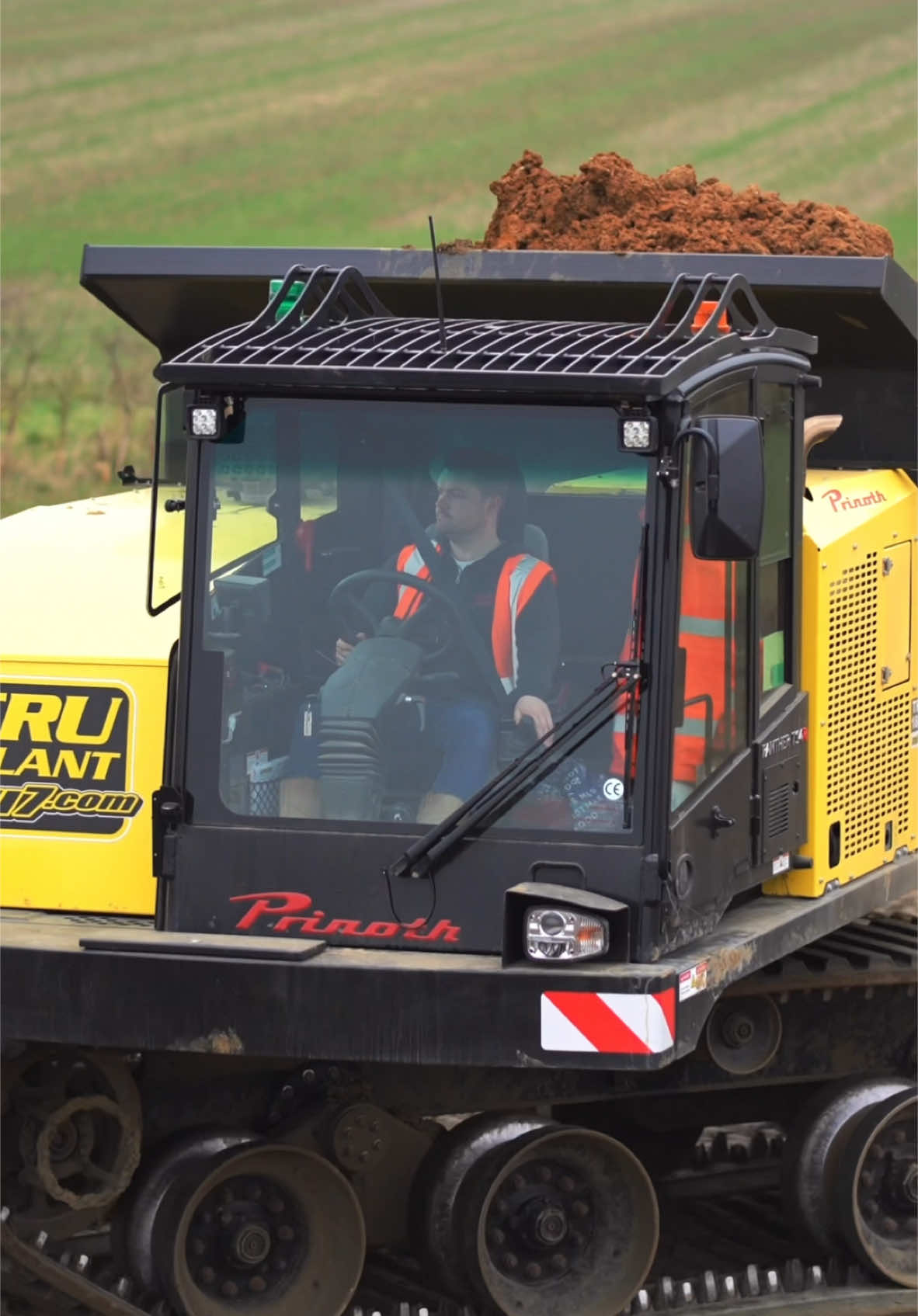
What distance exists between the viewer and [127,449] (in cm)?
1738

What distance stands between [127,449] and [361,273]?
11.1 metres

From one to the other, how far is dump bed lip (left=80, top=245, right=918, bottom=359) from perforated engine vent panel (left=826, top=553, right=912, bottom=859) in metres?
0.79

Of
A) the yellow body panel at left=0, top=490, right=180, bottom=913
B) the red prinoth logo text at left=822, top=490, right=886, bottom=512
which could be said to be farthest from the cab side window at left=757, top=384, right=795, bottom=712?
the yellow body panel at left=0, top=490, right=180, bottom=913

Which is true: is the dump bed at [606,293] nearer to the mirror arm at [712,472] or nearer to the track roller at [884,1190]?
the mirror arm at [712,472]

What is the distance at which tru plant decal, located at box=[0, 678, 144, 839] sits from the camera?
18.6 ft

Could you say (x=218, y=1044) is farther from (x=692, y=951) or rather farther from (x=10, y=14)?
(x=10, y=14)

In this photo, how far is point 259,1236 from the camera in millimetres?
5738

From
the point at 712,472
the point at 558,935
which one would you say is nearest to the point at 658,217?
the point at 712,472

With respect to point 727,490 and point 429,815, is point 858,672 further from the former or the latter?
point 429,815

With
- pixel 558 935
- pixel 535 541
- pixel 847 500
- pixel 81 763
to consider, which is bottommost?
pixel 558 935

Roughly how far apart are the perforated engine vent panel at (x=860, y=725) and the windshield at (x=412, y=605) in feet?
3.79

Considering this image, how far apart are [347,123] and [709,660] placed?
20.3 metres

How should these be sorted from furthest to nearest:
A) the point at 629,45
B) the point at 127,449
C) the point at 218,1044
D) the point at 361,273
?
1. the point at 629,45
2. the point at 127,449
3. the point at 361,273
4. the point at 218,1044

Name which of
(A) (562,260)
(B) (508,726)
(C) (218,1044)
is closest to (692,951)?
(B) (508,726)
